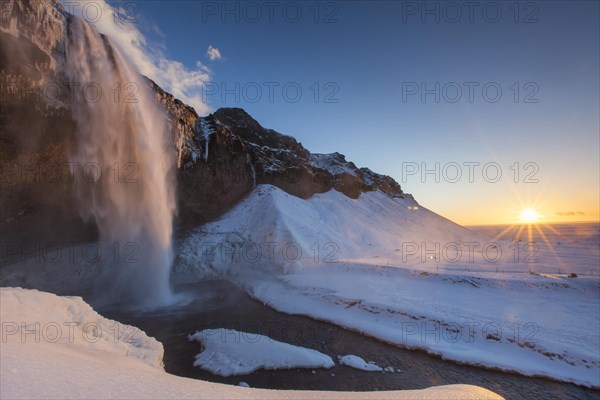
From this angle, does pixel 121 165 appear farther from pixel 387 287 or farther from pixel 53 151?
pixel 387 287

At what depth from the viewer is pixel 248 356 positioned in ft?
35.1

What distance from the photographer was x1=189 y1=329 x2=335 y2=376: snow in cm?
1009

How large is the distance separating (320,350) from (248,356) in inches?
130

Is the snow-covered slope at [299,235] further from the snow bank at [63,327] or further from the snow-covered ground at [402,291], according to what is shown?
the snow bank at [63,327]

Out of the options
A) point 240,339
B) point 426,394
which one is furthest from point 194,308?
point 426,394

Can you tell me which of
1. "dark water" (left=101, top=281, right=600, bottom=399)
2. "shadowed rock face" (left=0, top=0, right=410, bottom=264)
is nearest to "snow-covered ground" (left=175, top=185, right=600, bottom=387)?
"dark water" (left=101, top=281, right=600, bottom=399)

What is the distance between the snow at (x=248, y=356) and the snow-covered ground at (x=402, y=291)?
488 centimetres

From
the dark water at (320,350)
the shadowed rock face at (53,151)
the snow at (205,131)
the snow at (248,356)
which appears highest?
the snow at (205,131)

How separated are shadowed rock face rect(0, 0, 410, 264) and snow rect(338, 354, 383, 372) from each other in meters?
21.5

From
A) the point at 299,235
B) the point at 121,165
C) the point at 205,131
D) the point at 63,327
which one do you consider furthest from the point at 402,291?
the point at 205,131

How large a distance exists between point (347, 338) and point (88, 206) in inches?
900

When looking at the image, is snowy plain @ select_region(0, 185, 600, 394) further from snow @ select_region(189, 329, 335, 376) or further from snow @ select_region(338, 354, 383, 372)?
snow @ select_region(189, 329, 335, 376)

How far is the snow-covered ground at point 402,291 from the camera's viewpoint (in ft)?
41.3

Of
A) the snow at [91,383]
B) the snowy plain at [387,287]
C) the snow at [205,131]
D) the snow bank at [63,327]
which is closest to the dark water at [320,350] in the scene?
the snowy plain at [387,287]
